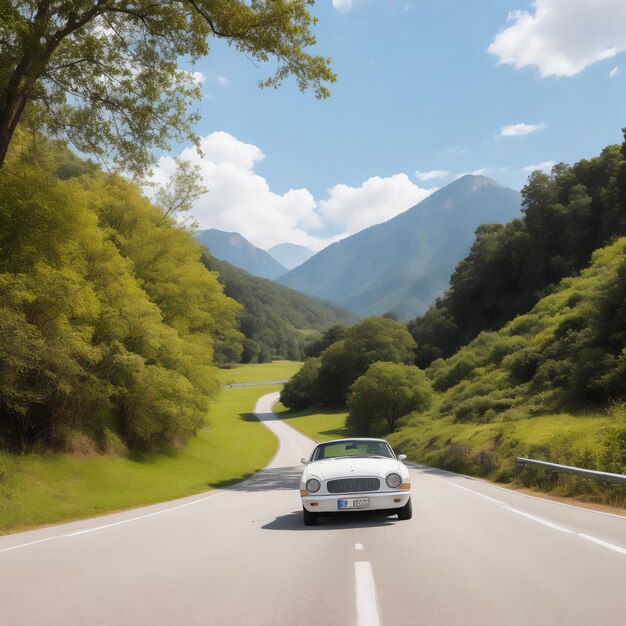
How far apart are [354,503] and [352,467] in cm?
70

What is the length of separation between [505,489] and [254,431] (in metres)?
54.3

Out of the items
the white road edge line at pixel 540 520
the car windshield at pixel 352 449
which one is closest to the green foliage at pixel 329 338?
the white road edge line at pixel 540 520

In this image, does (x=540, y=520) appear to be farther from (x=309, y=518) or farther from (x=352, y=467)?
(x=309, y=518)

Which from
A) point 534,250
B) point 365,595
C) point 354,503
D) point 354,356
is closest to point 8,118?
point 354,503

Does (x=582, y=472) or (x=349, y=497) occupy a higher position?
(x=349, y=497)

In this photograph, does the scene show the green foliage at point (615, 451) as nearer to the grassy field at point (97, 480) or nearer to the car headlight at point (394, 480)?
the car headlight at point (394, 480)

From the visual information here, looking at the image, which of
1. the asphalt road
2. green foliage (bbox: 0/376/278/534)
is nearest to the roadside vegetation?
the asphalt road

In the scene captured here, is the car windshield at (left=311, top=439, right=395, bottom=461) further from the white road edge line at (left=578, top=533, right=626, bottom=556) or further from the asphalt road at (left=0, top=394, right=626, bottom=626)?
the white road edge line at (left=578, top=533, right=626, bottom=556)

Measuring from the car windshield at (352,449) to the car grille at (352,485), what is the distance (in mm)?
1653

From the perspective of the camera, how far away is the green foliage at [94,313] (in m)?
16.0

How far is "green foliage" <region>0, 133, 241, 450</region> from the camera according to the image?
52.6 feet

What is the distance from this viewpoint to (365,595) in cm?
484

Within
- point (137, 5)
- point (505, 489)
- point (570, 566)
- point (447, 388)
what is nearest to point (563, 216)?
point (447, 388)

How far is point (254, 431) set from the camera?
69.1 metres
